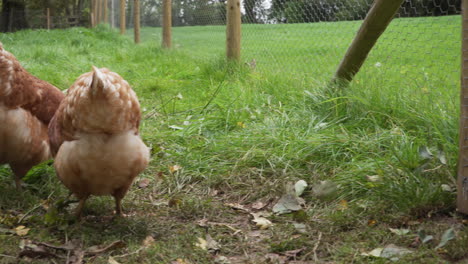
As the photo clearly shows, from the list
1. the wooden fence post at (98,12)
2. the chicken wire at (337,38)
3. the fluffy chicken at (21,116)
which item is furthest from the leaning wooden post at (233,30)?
the wooden fence post at (98,12)

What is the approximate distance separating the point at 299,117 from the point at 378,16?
89cm

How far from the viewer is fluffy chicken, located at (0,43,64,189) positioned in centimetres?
267

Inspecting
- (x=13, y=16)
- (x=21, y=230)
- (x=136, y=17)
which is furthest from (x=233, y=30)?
(x=13, y=16)

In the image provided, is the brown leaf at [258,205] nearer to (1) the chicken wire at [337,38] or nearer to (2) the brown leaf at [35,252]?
(2) the brown leaf at [35,252]

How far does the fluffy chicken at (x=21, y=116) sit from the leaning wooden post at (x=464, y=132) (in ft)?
7.54

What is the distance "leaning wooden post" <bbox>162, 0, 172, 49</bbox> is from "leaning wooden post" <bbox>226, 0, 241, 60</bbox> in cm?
323

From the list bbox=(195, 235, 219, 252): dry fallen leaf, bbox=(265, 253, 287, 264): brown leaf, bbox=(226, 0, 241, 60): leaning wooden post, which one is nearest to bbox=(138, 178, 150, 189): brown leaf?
bbox=(195, 235, 219, 252): dry fallen leaf

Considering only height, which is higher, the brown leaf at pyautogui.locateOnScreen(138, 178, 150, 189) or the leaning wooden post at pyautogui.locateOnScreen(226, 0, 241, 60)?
the leaning wooden post at pyautogui.locateOnScreen(226, 0, 241, 60)

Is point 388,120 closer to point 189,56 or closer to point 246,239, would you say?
point 246,239

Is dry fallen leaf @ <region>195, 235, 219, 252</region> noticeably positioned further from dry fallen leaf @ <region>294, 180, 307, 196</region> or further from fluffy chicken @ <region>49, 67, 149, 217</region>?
dry fallen leaf @ <region>294, 180, 307, 196</region>

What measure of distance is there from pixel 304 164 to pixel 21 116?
1.71m

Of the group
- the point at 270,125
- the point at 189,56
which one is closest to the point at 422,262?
the point at 270,125

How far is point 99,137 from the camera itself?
2168 mm

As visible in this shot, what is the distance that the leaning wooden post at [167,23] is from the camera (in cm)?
873
